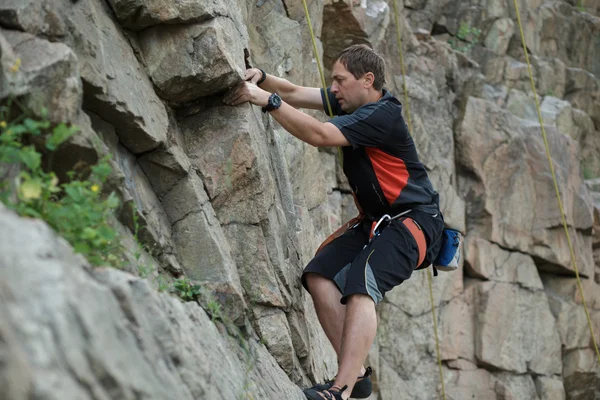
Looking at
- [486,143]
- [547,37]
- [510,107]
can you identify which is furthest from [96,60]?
[547,37]

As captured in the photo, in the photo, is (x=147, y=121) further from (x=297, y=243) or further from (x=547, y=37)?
(x=547, y=37)

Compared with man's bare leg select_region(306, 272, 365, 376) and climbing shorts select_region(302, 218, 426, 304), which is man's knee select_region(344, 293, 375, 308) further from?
man's bare leg select_region(306, 272, 365, 376)

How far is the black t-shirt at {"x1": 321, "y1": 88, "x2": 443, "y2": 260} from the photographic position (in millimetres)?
5219

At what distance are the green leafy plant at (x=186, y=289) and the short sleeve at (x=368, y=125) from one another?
132 cm

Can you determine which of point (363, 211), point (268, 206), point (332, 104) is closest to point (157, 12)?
point (268, 206)

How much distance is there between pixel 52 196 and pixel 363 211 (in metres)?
2.48

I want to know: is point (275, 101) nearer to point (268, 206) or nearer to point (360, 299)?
point (268, 206)

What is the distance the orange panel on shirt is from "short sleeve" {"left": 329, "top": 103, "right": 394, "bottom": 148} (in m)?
0.09

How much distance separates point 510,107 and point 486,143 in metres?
1.23

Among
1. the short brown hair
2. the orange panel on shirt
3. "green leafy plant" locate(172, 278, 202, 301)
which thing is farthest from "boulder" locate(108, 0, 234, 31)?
"green leafy plant" locate(172, 278, 202, 301)

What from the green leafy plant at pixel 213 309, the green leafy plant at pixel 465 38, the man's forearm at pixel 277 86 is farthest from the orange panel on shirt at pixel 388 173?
the green leafy plant at pixel 465 38

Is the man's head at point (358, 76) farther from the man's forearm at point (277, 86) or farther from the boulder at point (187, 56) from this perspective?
the boulder at point (187, 56)

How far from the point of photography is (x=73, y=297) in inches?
102

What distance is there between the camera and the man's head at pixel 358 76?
5406mm
